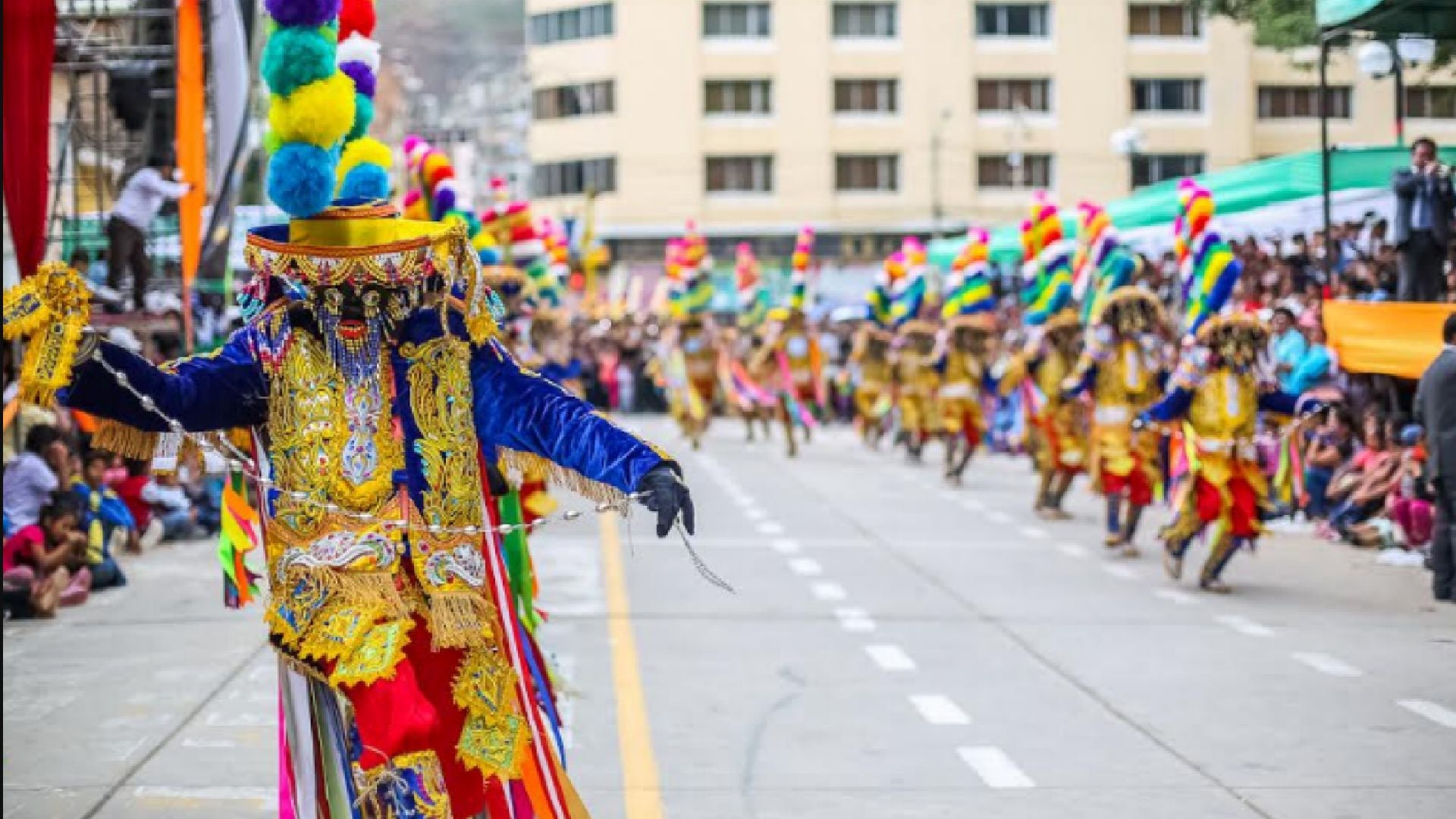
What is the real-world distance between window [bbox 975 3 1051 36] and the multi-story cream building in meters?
0.05

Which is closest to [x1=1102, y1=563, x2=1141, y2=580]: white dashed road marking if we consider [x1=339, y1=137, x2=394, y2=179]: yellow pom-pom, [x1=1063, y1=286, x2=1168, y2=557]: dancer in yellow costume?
[x1=1063, y1=286, x2=1168, y2=557]: dancer in yellow costume

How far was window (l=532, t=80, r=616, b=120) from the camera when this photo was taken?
62.5 m

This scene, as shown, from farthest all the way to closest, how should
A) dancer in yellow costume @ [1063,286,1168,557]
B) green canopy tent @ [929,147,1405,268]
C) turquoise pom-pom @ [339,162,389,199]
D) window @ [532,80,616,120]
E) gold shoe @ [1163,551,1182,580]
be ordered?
window @ [532,80,616,120] < green canopy tent @ [929,147,1405,268] < dancer in yellow costume @ [1063,286,1168,557] < gold shoe @ [1163,551,1182,580] < turquoise pom-pom @ [339,162,389,199]

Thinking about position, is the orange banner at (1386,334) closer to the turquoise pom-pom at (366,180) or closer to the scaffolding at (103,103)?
the scaffolding at (103,103)

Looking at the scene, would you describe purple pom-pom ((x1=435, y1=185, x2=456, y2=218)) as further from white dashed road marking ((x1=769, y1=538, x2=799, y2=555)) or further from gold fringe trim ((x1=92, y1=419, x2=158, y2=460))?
gold fringe trim ((x1=92, y1=419, x2=158, y2=460))

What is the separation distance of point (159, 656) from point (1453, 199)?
977 cm

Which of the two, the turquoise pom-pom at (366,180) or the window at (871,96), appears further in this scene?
the window at (871,96)

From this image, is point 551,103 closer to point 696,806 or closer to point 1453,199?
point 1453,199

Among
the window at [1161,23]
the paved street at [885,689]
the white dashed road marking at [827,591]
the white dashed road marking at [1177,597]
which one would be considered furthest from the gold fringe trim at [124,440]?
the window at [1161,23]

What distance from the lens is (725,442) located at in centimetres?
3338

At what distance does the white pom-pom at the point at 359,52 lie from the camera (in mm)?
7984

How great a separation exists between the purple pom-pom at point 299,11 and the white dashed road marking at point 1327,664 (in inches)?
281

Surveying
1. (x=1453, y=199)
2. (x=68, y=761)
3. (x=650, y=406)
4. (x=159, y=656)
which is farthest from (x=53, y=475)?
(x=650, y=406)

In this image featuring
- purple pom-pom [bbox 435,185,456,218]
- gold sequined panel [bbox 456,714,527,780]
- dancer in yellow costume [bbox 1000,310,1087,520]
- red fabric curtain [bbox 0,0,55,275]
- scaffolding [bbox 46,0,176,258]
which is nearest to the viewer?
gold sequined panel [bbox 456,714,527,780]
